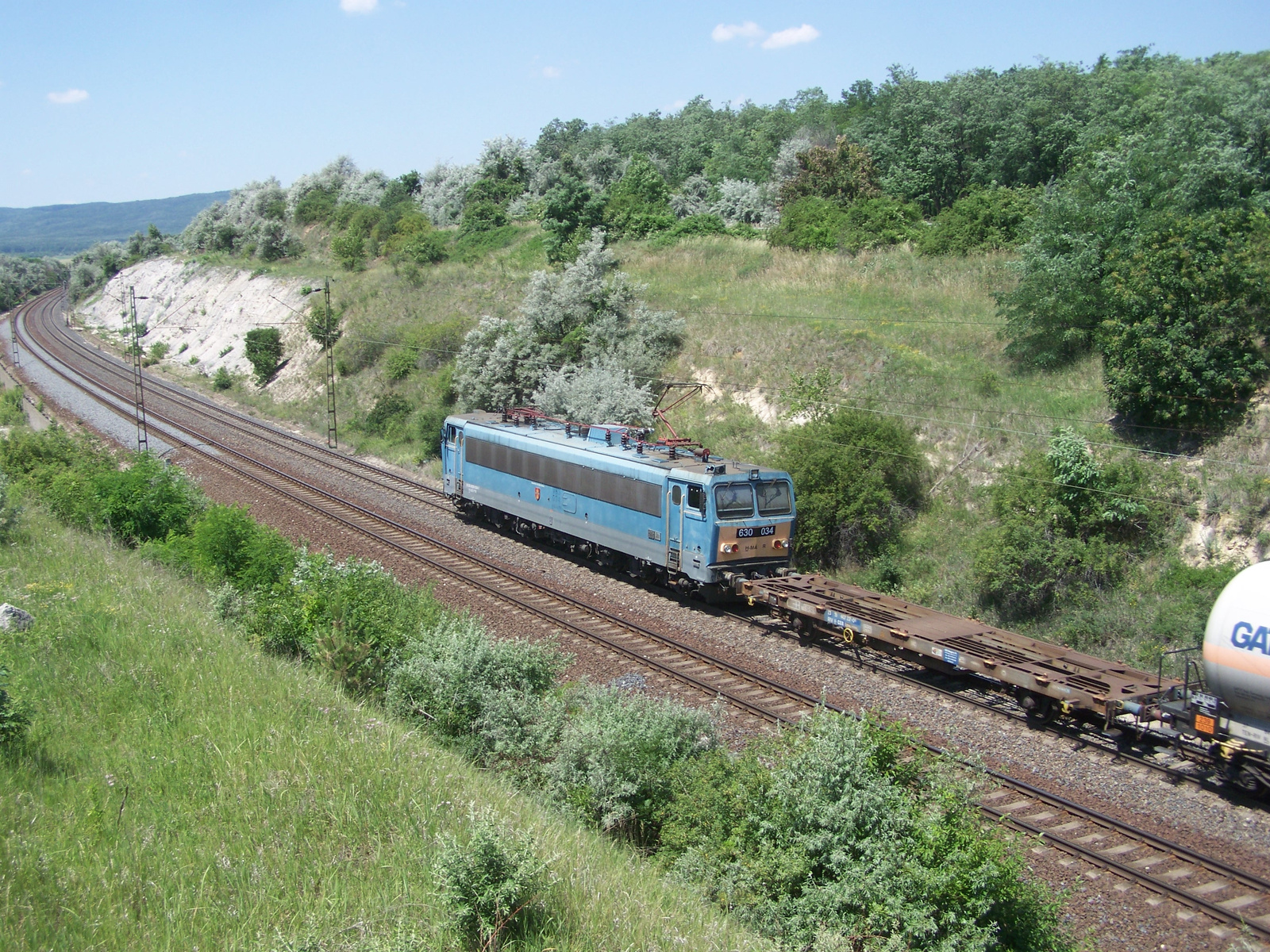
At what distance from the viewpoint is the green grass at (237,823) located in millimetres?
5758

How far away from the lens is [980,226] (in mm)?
32594

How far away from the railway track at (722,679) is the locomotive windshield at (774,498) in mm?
3506

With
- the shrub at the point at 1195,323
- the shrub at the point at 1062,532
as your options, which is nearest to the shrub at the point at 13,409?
the shrub at the point at 1062,532

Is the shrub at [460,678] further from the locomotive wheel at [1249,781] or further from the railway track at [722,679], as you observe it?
the locomotive wheel at [1249,781]

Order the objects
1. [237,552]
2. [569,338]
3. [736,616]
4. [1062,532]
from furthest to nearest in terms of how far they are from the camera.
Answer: [569,338], [736,616], [1062,532], [237,552]

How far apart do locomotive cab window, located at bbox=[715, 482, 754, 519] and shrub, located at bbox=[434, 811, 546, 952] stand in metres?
12.1

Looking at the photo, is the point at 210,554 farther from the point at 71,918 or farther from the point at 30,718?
the point at 71,918

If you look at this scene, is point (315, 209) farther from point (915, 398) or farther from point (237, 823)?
point (237, 823)

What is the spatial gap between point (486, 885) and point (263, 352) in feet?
165

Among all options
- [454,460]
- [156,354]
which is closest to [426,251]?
[156,354]

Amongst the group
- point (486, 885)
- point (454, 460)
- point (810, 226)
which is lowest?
point (454, 460)

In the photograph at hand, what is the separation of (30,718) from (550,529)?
15.4 m

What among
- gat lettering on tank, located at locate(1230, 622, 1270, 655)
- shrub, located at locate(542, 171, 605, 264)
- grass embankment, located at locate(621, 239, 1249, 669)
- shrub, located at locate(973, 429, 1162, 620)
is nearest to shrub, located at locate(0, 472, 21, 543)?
grass embankment, located at locate(621, 239, 1249, 669)

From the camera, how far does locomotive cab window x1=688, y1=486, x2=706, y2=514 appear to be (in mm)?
17719
